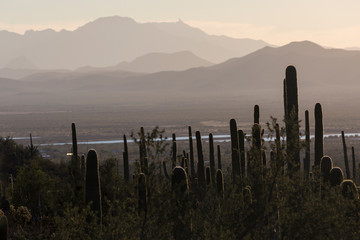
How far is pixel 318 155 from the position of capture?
20.7 meters

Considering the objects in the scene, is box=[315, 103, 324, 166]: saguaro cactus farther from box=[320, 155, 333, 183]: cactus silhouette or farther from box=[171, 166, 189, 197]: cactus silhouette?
box=[171, 166, 189, 197]: cactus silhouette

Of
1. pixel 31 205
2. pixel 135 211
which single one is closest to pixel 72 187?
pixel 31 205

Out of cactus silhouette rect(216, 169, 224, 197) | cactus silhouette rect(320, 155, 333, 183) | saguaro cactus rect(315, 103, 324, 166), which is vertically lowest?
cactus silhouette rect(216, 169, 224, 197)

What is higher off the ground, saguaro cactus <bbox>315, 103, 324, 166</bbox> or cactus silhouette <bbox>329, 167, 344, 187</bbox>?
saguaro cactus <bbox>315, 103, 324, 166</bbox>

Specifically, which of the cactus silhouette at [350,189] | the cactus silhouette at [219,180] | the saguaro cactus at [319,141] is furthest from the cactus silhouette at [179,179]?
the saguaro cactus at [319,141]

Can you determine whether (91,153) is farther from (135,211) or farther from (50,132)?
(50,132)

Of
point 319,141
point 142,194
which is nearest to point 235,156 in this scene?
point 319,141

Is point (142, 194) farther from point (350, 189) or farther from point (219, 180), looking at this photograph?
point (219, 180)

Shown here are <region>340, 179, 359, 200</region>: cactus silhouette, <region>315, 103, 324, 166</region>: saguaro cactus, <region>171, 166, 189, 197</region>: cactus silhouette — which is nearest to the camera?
<region>171, 166, 189, 197</region>: cactus silhouette

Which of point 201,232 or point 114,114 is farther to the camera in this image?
point 114,114

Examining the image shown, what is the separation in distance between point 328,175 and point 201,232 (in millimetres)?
5788

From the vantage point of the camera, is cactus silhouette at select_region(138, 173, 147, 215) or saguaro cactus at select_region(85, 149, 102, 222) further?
saguaro cactus at select_region(85, 149, 102, 222)

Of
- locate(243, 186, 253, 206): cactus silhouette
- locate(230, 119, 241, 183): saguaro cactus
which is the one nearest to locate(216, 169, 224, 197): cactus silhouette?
locate(230, 119, 241, 183): saguaro cactus

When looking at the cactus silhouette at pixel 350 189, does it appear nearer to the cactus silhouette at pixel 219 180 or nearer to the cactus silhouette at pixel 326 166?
the cactus silhouette at pixel 326 166
